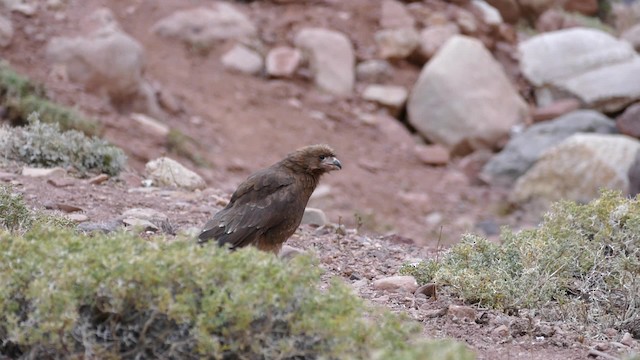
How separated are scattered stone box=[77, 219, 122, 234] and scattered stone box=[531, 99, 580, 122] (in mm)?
10954

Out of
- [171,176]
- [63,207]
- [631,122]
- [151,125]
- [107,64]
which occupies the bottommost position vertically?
[631,122]

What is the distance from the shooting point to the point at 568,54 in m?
17.2

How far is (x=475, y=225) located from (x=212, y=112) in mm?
4342

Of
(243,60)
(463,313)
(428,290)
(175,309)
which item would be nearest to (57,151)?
(428,290)

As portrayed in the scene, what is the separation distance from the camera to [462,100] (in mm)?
16188

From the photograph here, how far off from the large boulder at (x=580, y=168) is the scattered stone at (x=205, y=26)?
5.39 m

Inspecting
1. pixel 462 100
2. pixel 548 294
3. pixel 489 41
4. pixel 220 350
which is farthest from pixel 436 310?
pixel 489 41

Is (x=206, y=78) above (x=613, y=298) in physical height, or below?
below

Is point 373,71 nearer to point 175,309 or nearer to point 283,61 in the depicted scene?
point 283,61

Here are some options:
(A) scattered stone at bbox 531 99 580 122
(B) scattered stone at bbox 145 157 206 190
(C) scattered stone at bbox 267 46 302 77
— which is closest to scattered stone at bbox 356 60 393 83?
(C) scattered stone at bbox 267 46 302 77

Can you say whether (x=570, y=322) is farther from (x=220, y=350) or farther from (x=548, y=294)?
(x=220, y=350)

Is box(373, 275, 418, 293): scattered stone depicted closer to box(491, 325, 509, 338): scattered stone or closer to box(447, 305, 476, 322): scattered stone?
box(447, 305, 476, 322): scattered stone

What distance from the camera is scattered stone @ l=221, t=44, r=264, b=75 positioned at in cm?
1584

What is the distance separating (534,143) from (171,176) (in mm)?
8032
